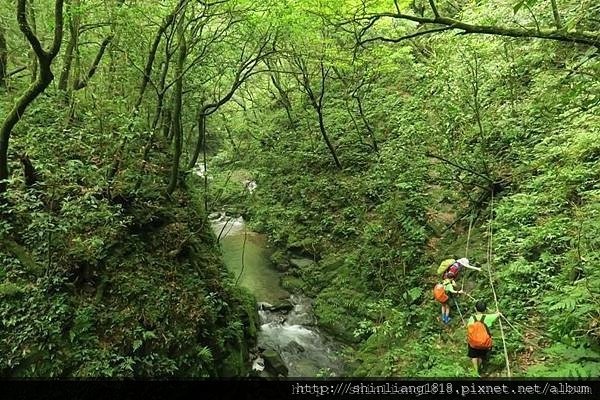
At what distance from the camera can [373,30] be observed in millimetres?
15547

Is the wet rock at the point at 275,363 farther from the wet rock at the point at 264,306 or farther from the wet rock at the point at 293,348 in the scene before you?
the wet rock at the point at 264,306

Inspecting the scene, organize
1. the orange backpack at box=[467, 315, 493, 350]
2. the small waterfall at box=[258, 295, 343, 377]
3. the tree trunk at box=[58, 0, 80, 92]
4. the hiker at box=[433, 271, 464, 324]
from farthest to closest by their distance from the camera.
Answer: the small waterfall at box=[258, 295, 343, 377], the hiker at box=[433, 271, 464, 324], the tree trunk at box=[58, 0, 80, 92], the orange backpack at box=[467, 315, 493, 350]

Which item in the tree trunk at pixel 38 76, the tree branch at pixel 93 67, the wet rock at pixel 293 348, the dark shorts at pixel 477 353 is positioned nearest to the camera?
the tree trunk at pixel 38 76

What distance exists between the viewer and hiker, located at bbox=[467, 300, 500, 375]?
A: 23.7ft

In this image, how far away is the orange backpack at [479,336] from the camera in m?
7.20

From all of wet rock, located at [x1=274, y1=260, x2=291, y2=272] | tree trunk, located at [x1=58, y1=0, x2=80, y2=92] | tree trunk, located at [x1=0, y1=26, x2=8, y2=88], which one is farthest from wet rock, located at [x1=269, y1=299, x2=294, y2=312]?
tree trunk, located at [x1=0, y1=26, x2=8, y2=88]

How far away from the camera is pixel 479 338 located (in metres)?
7.20

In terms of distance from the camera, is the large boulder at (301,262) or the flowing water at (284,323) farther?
the large boulder at (301,262)

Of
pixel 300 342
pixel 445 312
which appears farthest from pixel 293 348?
pixel 445 312

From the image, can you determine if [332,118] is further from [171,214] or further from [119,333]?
[119,333]

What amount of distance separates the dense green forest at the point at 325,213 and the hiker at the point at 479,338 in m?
0.29

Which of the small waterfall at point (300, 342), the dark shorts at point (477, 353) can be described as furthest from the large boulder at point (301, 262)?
the dark shorts at point (477, 353)

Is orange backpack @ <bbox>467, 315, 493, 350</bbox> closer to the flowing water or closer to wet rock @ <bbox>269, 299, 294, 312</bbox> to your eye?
the flowing water

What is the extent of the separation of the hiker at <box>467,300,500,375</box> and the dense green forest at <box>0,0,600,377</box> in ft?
0.95
